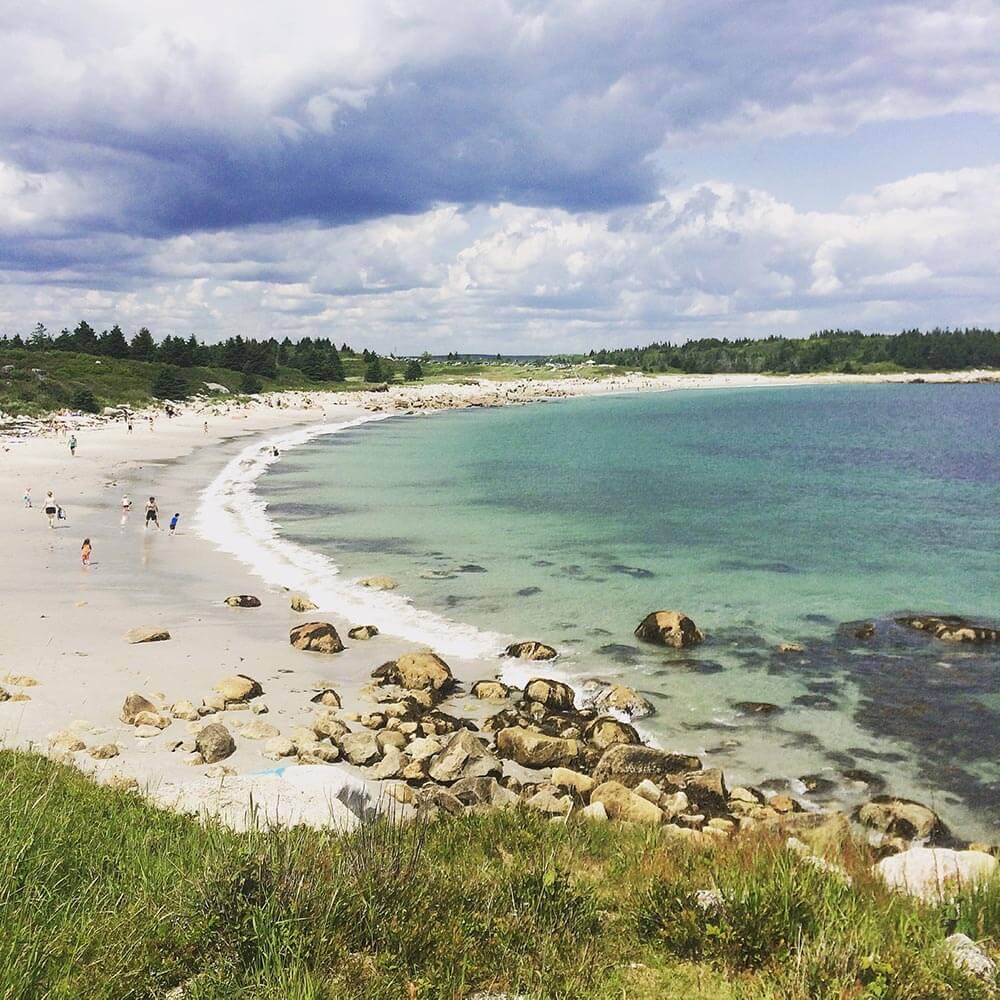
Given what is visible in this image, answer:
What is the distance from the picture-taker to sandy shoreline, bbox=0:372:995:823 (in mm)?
11414

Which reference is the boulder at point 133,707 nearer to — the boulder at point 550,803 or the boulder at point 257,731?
the boulder at point 257,731

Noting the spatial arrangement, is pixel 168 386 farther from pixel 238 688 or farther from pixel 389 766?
pixel 389 766

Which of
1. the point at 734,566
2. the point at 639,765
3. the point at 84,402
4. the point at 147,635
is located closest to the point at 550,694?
the point at 639,765

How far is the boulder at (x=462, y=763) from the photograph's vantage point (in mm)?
13148

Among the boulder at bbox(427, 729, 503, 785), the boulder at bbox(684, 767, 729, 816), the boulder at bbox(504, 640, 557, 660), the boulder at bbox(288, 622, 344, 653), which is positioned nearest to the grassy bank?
the boulder at bbox(684, 767, 729, 816)

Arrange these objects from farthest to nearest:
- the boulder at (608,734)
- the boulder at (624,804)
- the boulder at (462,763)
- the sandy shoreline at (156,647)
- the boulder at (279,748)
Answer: the boulder at (608,734) < the boulder at (279,748) < the boulder at (462,763) < the boulder at (624,804) < the sandy shoreline at (156,647)

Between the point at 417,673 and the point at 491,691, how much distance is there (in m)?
1.79

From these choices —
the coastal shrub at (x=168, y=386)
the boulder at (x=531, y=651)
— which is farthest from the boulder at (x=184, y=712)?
the coastal shrub at (x=168, y=386)

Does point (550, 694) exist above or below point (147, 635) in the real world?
below

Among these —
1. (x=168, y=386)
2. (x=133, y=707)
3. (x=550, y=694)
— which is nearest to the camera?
(x=133, y=707)

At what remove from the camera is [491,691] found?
17.3 m

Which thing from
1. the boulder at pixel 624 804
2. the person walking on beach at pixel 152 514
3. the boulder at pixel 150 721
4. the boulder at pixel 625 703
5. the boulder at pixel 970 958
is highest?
the boulder at pixel 970 958

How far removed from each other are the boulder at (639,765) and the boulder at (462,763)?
195 centimetres

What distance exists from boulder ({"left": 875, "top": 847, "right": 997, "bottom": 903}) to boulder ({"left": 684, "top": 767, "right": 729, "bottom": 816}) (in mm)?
4037
